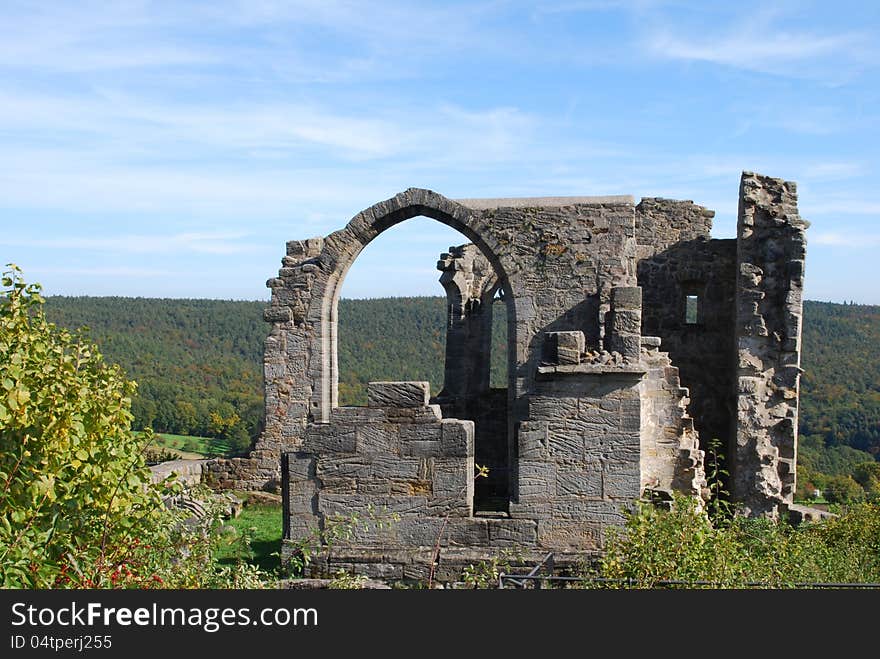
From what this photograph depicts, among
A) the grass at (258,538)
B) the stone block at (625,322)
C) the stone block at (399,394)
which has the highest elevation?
the stone block at (625,322)

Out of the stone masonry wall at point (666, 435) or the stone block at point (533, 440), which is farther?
the stone masonry wall at point (666, 435)

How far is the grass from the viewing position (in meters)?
9.68

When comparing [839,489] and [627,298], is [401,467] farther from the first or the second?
[839,489]

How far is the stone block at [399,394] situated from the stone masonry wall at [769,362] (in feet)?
19.9

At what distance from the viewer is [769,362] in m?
13.2

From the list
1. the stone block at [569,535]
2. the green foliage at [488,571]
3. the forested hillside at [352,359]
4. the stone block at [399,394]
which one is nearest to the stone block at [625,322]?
the stone block at [569,535]

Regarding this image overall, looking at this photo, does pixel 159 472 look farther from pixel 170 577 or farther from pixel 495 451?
pixel 170 577

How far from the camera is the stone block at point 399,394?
331 inches

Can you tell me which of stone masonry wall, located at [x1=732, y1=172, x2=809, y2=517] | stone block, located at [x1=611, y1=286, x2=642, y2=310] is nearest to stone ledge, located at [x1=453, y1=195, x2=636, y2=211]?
stone block, located at [x1=611, y1=286, x2=642, y2=310]

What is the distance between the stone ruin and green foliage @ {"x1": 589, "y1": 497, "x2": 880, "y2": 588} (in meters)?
0.65

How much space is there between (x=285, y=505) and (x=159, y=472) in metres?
5.38

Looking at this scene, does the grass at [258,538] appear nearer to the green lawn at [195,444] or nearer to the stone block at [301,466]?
the stone block at [301,466]

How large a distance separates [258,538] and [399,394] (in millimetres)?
3865

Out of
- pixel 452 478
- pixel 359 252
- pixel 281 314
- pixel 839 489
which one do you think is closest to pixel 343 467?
pixel 452 478
